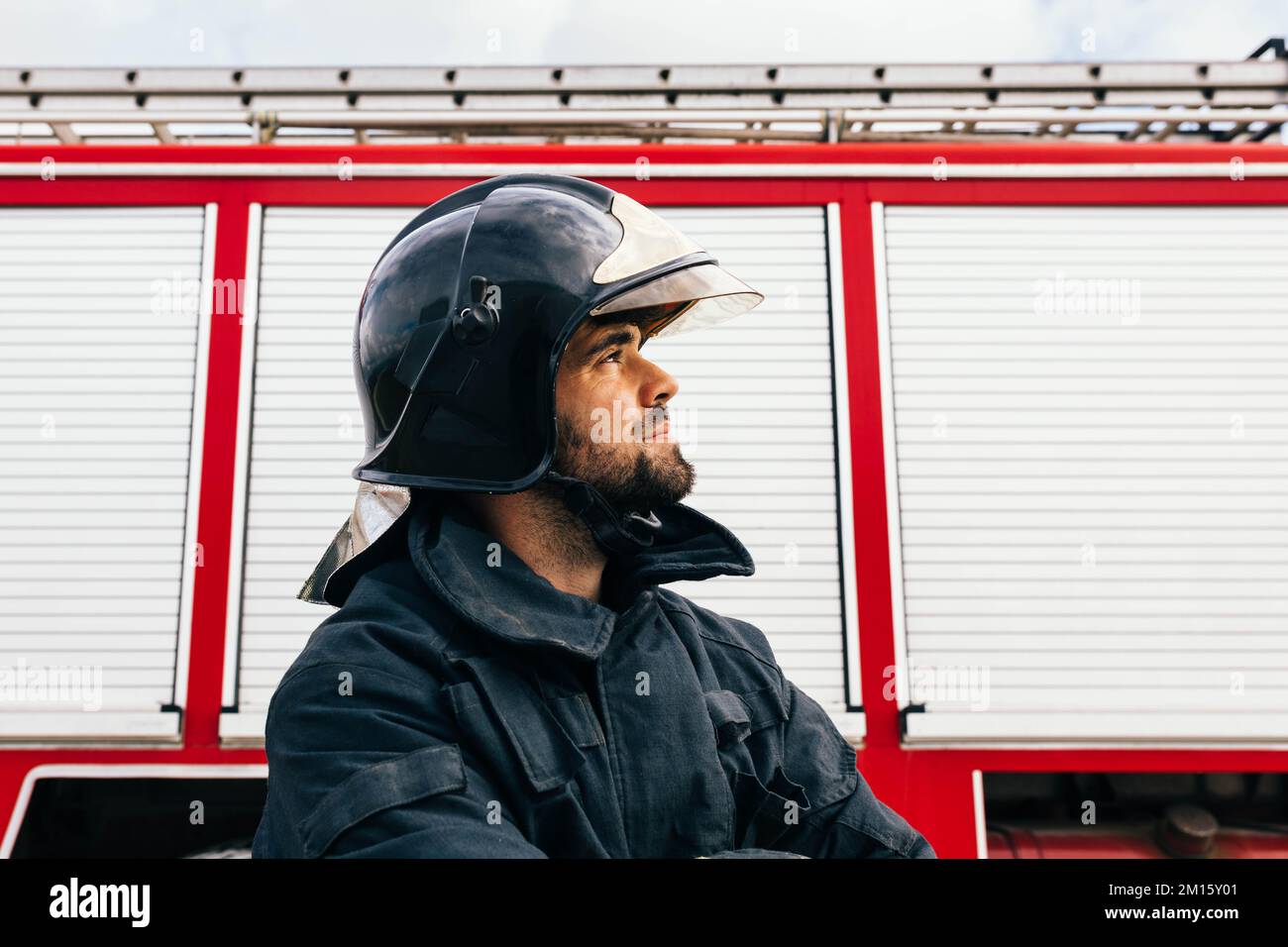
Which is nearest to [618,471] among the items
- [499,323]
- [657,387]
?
[657,387]

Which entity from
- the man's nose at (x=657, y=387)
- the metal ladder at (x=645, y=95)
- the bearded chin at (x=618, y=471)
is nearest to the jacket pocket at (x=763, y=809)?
the bearded chin at (x=618, y=471)

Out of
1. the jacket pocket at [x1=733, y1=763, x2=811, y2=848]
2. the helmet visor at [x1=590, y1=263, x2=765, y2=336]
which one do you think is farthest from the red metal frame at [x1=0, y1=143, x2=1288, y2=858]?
the jacket pocket at [x1=733, y1=763, x2=811, y2=848]

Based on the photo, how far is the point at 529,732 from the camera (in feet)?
3.35

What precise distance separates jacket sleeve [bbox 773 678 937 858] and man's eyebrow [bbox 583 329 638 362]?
1.80ft

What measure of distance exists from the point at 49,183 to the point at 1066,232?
11.0ft

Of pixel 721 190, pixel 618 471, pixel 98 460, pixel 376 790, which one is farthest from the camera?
pixel 721 190

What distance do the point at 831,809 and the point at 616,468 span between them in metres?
0.52

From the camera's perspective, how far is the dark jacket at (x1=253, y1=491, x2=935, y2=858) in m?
0.93

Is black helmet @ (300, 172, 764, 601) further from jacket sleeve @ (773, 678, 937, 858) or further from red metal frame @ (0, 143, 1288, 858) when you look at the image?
red metal frame @ (0, 143, 1288, 858)

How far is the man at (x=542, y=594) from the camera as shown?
995mm

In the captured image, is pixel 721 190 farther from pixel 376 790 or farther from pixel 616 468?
pixel 376 790
